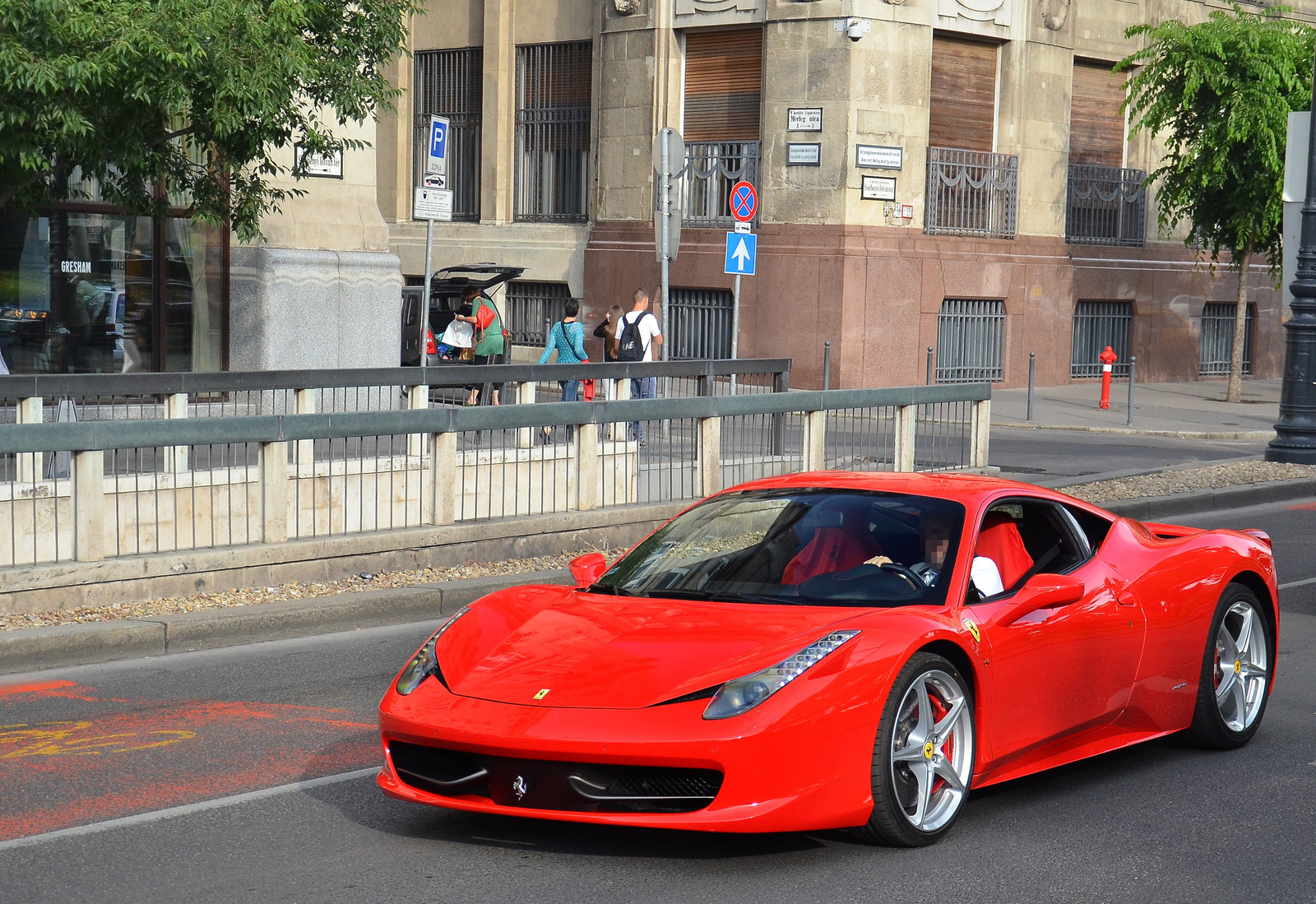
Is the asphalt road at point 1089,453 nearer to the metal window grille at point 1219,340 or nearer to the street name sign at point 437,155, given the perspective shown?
the street name sign at point 437,155

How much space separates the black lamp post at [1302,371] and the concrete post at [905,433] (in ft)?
22.9

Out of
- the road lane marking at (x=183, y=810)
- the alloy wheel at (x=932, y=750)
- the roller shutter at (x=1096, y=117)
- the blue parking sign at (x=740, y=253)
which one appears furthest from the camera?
Result: the roller shutter at (x=1096, y=117)

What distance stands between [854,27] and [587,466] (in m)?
17.1

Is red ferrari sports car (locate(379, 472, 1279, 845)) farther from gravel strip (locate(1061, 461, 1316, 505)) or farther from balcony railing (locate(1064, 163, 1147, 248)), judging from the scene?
balcony railing (locate(1064, 163, 1147, 248))

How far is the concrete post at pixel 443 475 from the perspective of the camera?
11008mm

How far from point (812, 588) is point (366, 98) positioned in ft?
31.5

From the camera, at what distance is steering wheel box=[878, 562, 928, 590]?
584 centimetres

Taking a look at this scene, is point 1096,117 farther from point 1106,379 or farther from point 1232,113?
point 1106,379

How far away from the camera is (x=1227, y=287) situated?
1357 inches

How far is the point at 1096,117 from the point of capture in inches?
1260

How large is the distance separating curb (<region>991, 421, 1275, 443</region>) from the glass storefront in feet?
38.7

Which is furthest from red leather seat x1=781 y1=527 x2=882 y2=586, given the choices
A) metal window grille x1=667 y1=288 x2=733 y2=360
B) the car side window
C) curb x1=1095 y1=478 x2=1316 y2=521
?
metal window grille x1=667 y1=288 x2=733 y2=360

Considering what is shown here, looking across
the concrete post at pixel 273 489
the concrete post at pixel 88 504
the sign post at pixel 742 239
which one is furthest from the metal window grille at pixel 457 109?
the concrete post at pixel 88 504

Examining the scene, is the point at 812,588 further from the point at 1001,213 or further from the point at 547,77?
the point at 547,77
